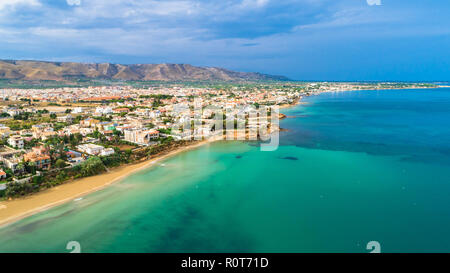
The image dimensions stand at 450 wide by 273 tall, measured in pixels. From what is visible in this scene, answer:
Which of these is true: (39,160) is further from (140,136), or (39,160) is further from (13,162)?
(140,136)

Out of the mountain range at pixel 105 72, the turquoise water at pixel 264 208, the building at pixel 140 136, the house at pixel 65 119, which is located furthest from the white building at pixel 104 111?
the mountain range at pixel 105 72

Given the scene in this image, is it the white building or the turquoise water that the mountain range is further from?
the turquoise water

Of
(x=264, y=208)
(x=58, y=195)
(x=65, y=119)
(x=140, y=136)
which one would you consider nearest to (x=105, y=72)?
(x=65, y=119)

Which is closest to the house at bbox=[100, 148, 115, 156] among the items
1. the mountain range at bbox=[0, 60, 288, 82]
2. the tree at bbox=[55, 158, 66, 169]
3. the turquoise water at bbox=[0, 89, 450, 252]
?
the tree at bbox=[55, 158, 66, 169]

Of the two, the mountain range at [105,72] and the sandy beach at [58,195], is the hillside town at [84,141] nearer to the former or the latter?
the sandy beach at [58,195]
